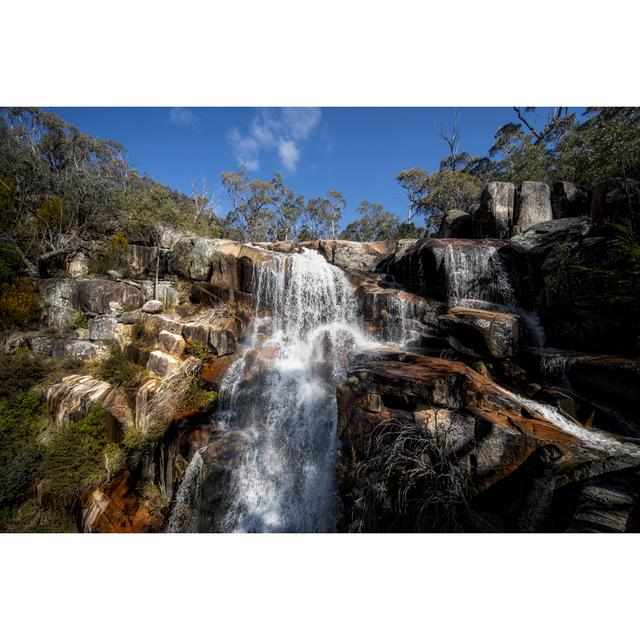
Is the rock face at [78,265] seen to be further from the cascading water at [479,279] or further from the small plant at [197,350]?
the cascading water at [479,279]

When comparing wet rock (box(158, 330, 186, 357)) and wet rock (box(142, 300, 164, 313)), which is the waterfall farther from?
wet rock (box(142, 300, 164, 313))

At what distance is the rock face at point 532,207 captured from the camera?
10.3 metres

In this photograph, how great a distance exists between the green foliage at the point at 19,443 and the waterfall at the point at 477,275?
470 inches

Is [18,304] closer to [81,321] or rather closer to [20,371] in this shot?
[81,321]

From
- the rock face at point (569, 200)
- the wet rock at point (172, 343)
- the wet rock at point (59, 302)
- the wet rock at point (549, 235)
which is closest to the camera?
the wet rock at point (549, 235)

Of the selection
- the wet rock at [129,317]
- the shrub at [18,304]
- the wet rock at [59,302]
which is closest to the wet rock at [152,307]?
the wet rock at [129,317]

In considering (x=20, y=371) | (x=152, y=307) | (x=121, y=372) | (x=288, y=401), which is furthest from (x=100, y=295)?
(x=288, y=401)

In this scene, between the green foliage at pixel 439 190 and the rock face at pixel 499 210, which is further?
the green foliage at pixel 439 190

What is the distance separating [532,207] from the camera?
10352mm

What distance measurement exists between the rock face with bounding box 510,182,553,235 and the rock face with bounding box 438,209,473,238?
188 centimetres

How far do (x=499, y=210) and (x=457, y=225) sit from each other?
225 cm

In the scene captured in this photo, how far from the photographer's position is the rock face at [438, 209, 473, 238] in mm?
12309

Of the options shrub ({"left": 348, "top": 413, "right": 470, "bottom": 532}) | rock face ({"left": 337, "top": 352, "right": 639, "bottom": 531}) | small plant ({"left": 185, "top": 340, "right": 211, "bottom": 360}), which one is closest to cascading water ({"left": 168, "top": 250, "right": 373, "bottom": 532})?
small plant ({"left": 185, "top": 340, "right": 211, "bottom": 360})

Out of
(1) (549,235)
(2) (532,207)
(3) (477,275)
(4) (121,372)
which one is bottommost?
(4) (121,372)
